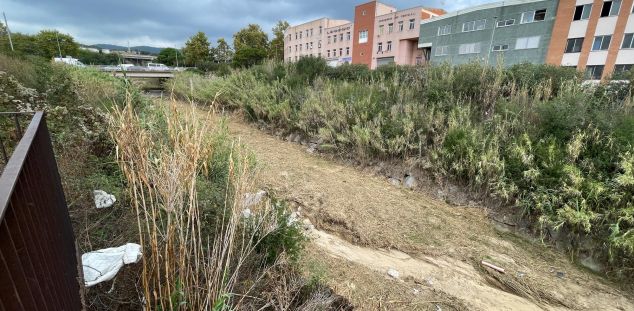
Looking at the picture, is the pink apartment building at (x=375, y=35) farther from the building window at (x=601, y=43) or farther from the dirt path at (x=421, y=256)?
the dirt path at (x=421, y=256)

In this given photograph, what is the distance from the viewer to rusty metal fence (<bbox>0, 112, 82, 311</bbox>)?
68 cm

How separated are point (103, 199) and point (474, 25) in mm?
29743

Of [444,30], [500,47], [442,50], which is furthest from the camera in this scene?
[442,50]

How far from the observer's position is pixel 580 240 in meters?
3.48

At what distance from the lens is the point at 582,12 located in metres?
19.4

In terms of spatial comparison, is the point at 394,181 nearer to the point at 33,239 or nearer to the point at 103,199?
the point at 103,199

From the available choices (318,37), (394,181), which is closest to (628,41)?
(394,181)

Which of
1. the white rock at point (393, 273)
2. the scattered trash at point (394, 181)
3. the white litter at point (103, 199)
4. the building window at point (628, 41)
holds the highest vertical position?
the building window at point (628, 41)

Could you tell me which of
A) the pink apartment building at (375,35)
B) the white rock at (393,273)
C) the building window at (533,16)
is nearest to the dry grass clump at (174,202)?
the white rock at (393,273)

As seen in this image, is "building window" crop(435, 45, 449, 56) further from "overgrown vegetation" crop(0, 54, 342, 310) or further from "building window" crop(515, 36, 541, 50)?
"overgrown vegetation" crop(0, 54, 342, 310)

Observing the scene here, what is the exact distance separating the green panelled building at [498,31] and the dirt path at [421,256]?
720 inches

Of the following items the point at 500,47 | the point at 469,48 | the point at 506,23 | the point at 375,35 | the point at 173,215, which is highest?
the point at 375,35

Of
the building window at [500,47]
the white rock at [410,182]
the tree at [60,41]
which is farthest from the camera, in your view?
the tree at [60,41]

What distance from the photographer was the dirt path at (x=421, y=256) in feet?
8.90
